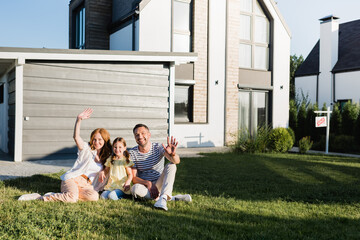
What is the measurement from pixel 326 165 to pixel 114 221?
286 inches

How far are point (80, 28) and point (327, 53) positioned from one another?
15.2 meters

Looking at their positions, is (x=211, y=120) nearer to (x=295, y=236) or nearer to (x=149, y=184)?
(x=149, y=184)

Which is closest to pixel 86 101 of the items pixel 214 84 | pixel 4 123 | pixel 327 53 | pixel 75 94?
pixel 75 94

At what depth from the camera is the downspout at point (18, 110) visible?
881 centimetres

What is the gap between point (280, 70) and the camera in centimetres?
1669

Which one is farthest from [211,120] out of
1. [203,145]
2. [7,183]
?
[7,183]

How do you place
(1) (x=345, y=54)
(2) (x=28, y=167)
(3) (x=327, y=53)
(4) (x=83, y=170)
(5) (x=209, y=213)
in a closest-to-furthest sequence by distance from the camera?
1. (5) (x=209, y=213)
2. (4) (x=83, y=170)
3. (2) (x=28, y=167)
4. (1) (x=345, y=54)
5. (3) (x=327, y=53)

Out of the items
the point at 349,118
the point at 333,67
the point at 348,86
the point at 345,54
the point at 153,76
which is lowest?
the point at 349,118

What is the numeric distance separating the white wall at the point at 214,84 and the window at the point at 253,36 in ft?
4.15

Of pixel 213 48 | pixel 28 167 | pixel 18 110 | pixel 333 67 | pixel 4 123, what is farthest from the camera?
pixel 333 67

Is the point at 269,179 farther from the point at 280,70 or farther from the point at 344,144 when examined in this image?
the point at 280,70

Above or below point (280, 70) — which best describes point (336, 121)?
below

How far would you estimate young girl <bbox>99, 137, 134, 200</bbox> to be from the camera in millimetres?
5152

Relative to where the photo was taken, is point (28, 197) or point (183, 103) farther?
point (183, 103)
